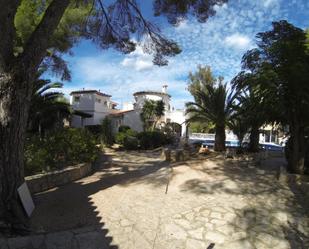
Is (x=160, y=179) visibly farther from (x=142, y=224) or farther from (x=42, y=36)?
(x=42, y=36)

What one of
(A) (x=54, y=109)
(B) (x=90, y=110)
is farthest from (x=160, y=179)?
(B) (x=90, y=110)

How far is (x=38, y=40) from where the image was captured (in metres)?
5.44

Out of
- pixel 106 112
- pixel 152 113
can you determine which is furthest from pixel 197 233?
pixel 106 112

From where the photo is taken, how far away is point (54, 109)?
824 inches

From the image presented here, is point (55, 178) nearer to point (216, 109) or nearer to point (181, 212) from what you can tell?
point (181, 212)

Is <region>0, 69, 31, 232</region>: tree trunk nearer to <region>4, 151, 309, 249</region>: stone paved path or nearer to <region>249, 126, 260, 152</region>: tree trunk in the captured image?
<region>4, 151, 309, 249</region>: stone paved path

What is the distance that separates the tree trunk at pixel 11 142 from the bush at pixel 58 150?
2.44m

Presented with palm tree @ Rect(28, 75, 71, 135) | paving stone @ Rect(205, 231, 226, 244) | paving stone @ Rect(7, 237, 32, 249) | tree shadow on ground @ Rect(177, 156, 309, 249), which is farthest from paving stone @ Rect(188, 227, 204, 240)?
palm tree @ Rect(28, 75, 71, 135)

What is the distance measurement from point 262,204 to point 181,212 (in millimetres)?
2020

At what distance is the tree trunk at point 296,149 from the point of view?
9.32 m

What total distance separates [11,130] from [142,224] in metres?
2.96

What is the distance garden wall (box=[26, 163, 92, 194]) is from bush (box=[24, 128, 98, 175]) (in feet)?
1.18

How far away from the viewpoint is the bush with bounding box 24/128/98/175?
7.97 m

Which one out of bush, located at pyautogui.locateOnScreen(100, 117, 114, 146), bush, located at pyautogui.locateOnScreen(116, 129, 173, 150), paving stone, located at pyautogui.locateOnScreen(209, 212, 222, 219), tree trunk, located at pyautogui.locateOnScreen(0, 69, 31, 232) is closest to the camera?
tree trunk, located at pyautogui.locateOnScreen(0, 69, 31, 232)
